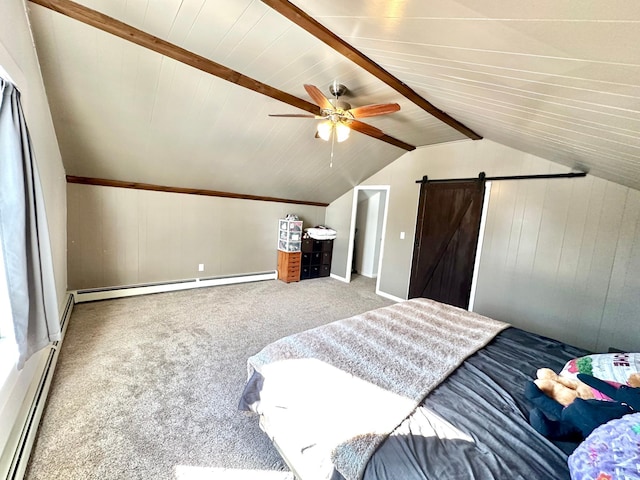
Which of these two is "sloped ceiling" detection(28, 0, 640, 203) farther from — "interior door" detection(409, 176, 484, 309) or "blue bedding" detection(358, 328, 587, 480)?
"blue bedding" detection(358, 328, 587, 480)

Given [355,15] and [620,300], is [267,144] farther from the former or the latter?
[620,300]

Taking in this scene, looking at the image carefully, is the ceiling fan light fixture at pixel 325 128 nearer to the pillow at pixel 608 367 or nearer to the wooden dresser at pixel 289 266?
the pillow at pixel 608 367

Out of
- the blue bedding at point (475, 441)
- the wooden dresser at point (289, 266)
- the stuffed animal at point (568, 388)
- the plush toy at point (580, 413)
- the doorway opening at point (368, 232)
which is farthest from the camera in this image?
the doorway opening at point (368, 232)

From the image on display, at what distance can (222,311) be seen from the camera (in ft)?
12.0

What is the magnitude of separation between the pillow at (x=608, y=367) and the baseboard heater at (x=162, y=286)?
467 cm

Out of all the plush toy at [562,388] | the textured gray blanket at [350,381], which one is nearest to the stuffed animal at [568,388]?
the plush toy at [562,388]

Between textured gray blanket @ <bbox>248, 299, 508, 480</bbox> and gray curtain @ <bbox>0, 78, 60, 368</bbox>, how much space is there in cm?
131

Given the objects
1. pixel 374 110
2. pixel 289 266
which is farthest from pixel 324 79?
pixel 289 266

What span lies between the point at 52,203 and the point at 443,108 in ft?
13.7

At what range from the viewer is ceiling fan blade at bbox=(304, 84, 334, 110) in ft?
7.01

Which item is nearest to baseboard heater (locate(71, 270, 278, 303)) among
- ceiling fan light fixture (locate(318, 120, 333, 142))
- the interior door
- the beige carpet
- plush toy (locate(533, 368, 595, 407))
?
the beige carpet

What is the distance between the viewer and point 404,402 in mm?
1235

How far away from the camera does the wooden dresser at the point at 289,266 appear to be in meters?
5.33

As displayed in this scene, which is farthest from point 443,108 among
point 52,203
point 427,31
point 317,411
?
point 52,203
